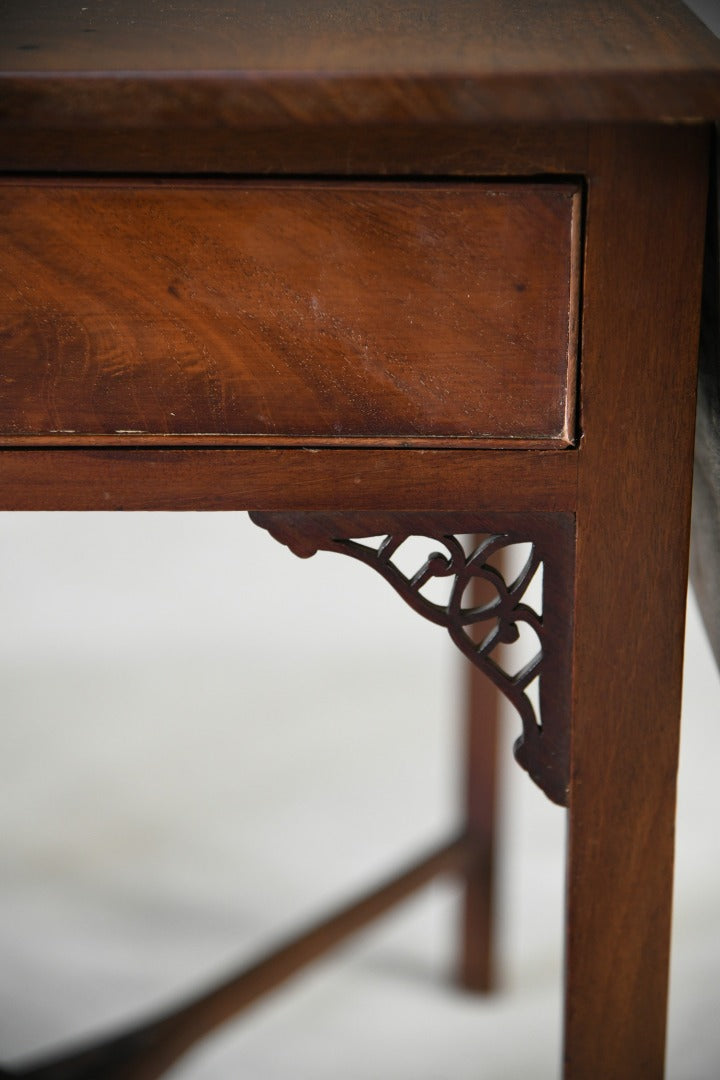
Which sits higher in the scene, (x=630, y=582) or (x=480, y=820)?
(x=630, y=582)

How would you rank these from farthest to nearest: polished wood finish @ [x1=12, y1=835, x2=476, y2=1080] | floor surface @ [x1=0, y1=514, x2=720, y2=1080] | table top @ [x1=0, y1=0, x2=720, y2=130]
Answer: floor surface @ [x1=0, y1=514, x2=720, y2=1080], polished wood finish @ [x1=12, y1=835, x2=476, y2=1080], table top @ [x1=0, y1=0, x2=720, y2=130]

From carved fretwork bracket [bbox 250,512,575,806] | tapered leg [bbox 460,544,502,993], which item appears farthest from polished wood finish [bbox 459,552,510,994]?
carved fretwork bracket [bbox 250,512,575,806]

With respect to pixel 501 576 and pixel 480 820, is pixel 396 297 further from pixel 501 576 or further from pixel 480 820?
pixel 480 820

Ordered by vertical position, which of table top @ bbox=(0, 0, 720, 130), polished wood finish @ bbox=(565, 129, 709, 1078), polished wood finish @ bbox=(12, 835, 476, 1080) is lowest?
polished wood finish @ bbox=(12, 835, 476, 1080)

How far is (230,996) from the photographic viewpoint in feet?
2.96

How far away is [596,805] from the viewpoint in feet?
1.80

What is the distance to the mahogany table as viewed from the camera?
439mm

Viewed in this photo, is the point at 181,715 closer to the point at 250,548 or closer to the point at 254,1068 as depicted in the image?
the point at 250,548

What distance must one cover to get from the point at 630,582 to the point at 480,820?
65cm

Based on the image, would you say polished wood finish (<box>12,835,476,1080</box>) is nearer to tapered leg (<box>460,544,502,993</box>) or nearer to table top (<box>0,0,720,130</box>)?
tapered leg (<box>460,544,502,993</box>)

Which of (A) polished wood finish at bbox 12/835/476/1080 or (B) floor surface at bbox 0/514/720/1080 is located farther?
(B) floor surface at bbox 0/514/720/1080

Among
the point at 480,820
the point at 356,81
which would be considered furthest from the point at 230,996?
the point at 356,81

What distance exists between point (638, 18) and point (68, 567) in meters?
1.51

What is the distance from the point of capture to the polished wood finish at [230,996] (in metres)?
0.82
